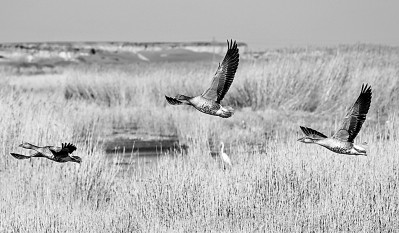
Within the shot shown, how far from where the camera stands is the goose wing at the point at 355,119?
945cm

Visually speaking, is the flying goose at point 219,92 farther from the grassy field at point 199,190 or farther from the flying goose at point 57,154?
the flying goose at point 57,154

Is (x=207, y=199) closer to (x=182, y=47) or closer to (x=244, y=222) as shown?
(x=244, y=222)

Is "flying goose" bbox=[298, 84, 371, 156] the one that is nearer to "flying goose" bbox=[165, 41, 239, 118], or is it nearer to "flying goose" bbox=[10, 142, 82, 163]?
"flying goose" bbox=[165, 41, 239, 118]

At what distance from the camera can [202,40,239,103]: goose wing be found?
983 cm

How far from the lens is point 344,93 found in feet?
82.0

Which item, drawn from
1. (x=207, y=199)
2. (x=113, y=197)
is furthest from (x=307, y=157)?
(x=113, y=197)

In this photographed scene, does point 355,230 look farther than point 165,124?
No

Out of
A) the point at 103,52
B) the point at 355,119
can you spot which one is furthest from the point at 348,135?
the point at 103,52

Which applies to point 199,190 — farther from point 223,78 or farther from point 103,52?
point 103,52

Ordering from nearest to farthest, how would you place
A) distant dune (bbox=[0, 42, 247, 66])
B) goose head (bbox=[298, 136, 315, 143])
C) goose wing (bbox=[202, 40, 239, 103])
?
goose head (bbox=[298, 136, 315, 143]) < goose wing (bbox=[202, 40, 239, 103]) < distant dune (bbox=[0, 42, 247, 66])

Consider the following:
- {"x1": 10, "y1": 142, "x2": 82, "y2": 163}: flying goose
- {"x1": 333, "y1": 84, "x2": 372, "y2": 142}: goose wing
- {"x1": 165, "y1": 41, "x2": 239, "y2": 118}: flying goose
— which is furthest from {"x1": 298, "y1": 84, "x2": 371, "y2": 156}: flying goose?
{"x1": 10, "y1": 142, "x2": 82, "y2": 163}: flying goose

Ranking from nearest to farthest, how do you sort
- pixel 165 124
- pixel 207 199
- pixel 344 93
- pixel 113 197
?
1. pixel 207 199
2. pixel 113 197
3. pixel 165 124
4. pixel 344 93

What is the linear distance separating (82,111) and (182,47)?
4388 inches

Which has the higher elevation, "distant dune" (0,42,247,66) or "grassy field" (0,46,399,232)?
"grassy field" (0,46,399,232)
